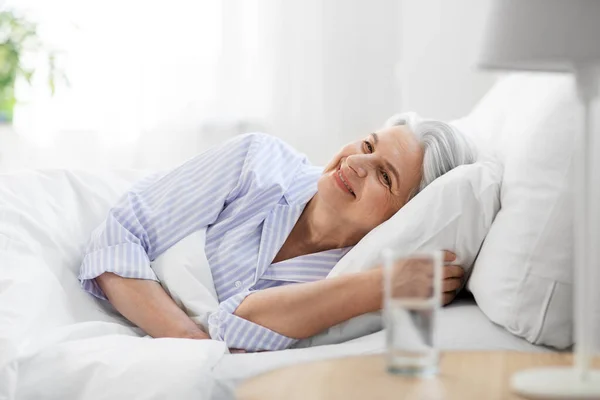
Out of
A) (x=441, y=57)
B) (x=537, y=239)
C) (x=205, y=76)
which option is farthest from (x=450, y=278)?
(x=205, y=76)

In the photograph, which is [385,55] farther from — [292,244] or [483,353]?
[483,353]

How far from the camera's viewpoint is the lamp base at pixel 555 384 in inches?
35.4

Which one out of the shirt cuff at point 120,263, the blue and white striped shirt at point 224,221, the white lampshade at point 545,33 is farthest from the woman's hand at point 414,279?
the shirt cuff at point 120,263

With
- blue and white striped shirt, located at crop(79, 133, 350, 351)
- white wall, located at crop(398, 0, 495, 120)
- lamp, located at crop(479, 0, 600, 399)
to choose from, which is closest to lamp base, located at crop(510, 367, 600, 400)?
lamp, located at crop(479, 0, 600, 399)

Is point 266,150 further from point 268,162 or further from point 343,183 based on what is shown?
point 343,183

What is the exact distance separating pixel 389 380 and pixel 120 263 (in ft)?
2.74

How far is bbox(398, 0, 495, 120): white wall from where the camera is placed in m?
2.98

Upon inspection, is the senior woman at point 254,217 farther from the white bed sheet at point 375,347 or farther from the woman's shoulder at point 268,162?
the white bed sheet at point 375,347

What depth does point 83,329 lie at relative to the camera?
1.56 m

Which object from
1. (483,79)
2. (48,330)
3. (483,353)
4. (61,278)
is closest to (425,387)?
(483,353)

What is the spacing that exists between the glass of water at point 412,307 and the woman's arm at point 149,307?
2.37 feet

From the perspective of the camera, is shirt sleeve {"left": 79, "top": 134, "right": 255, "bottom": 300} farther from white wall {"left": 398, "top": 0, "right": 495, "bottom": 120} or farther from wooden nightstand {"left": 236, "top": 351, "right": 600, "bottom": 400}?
white wall {"left": 398, "top": 0, "right": 495, "bottom": 120}

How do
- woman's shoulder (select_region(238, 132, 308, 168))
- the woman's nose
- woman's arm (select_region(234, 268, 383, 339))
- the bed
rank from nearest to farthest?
the bed → woman's arm (select_region(234, 268, 383, 339)) → the woman's nose → woman's shoulder (select_region(238, 132, 308, 168))

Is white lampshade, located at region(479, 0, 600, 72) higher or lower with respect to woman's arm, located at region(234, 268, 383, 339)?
higher
